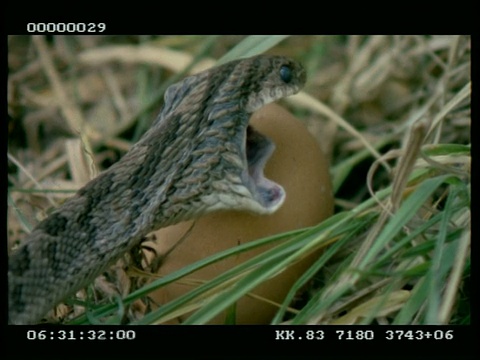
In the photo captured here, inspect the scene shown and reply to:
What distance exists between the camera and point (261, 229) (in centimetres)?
176

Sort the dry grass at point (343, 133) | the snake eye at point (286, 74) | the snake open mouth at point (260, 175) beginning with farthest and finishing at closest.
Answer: the snake eye at point (286, 74) → the snake open mouth at point (260, 175) → the dry grass at point (343, 133)

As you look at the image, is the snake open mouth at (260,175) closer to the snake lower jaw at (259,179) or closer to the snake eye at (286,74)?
the snake lower jaw at (259,179)

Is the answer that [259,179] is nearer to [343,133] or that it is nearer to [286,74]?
[286,74]

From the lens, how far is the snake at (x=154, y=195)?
5.56 feet

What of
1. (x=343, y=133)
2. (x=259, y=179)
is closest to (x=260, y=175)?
(x=259, y=179)

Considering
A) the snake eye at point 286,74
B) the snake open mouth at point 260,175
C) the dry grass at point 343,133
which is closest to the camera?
the dry grass at point 343,133

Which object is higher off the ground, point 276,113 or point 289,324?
point 276,113

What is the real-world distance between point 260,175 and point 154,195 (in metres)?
0.22

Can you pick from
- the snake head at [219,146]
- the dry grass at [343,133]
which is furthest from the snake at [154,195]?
the dry grass at [343,133]

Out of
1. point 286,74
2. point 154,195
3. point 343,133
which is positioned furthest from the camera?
point 343,133

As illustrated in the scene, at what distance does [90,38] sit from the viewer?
9.73 ft
